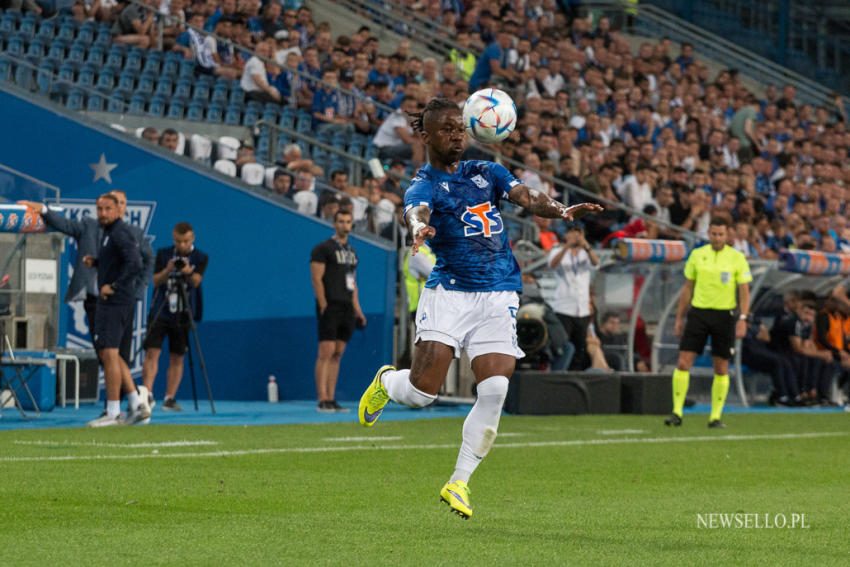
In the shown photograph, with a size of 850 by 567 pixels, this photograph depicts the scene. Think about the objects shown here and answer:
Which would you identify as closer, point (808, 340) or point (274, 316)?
point (274, 316)

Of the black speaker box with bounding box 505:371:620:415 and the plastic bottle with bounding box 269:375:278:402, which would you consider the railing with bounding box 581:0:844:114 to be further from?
the black speaker box with bounding box 505:371:620:415

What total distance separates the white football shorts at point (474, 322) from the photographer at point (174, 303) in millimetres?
8607

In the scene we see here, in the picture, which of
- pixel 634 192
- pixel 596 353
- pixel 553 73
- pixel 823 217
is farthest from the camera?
pixel 553 73

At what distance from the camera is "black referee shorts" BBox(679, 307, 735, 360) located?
14.5m

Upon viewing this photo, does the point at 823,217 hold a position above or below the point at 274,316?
above

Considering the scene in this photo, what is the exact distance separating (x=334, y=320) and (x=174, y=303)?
1.86 meters

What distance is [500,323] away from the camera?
289 inches

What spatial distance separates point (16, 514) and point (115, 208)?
6609 millimetres

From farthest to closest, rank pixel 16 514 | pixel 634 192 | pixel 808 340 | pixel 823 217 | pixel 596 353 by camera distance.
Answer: pixel 823 217, pixel 634 192, pixel 808 340, pixel 596 353, pixel 16 514

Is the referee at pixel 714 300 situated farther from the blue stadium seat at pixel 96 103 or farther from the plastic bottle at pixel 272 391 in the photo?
the blue stadium seat at pixel 96 103

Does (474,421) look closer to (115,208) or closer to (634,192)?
(115,208)

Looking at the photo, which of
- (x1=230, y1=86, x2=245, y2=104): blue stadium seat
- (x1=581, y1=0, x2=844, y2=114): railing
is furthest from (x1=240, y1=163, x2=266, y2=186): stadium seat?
(x1=581, y1=0, x2=844, y2=114): railing

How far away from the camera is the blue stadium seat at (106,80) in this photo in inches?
766

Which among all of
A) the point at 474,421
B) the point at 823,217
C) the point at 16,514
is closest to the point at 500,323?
the point at 474,421
